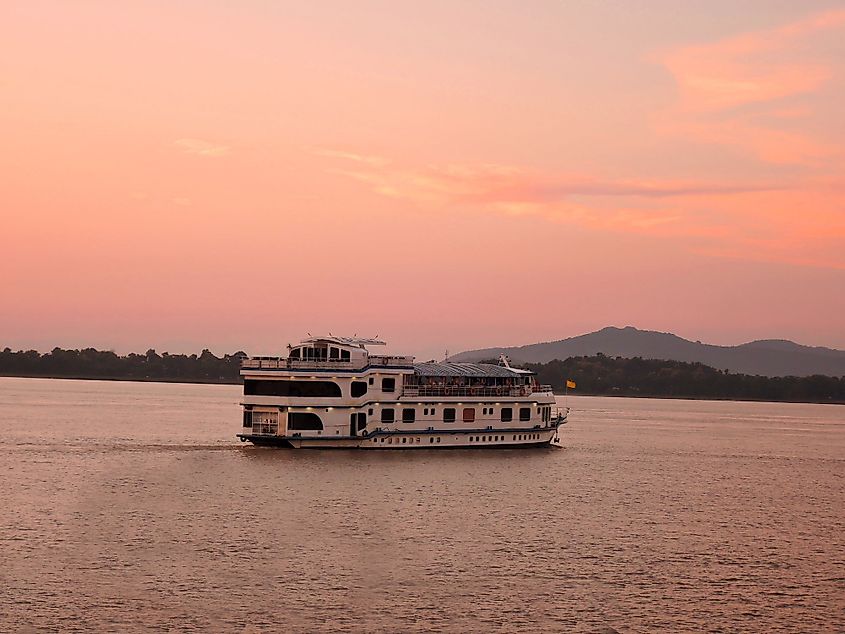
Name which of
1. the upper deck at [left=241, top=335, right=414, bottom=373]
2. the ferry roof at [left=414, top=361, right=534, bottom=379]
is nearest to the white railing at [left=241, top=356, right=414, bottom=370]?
the upper deck at [left=241, top=335, right=414, bottom=373]

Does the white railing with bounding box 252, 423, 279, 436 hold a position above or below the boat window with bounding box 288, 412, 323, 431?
below

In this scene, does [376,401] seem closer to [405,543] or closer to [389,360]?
[389,360]

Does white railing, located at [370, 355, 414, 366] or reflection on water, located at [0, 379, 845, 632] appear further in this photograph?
white railing, located at [370, 355, 414, 366]

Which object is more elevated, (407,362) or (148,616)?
(407,362)

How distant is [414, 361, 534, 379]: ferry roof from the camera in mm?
81975

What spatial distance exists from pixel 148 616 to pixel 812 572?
2764cm

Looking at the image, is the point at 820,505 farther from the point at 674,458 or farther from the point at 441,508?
the point at 674,458

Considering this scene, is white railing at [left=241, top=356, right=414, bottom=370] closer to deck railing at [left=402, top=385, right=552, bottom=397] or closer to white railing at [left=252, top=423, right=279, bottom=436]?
white railing at [left=252, top=423, right=279, bottom=436]

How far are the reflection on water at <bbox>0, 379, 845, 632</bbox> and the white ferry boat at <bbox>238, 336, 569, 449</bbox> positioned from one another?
5.11ft

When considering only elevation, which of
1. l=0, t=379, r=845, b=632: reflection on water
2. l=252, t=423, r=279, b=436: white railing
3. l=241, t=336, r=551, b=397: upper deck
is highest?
l=241, t=336, r=551, b=397: upper deck

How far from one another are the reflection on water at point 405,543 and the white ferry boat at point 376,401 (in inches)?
61.3

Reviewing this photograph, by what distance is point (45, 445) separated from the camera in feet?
295

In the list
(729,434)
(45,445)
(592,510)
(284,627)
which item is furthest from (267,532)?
(729,434)

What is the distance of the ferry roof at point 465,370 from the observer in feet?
269
